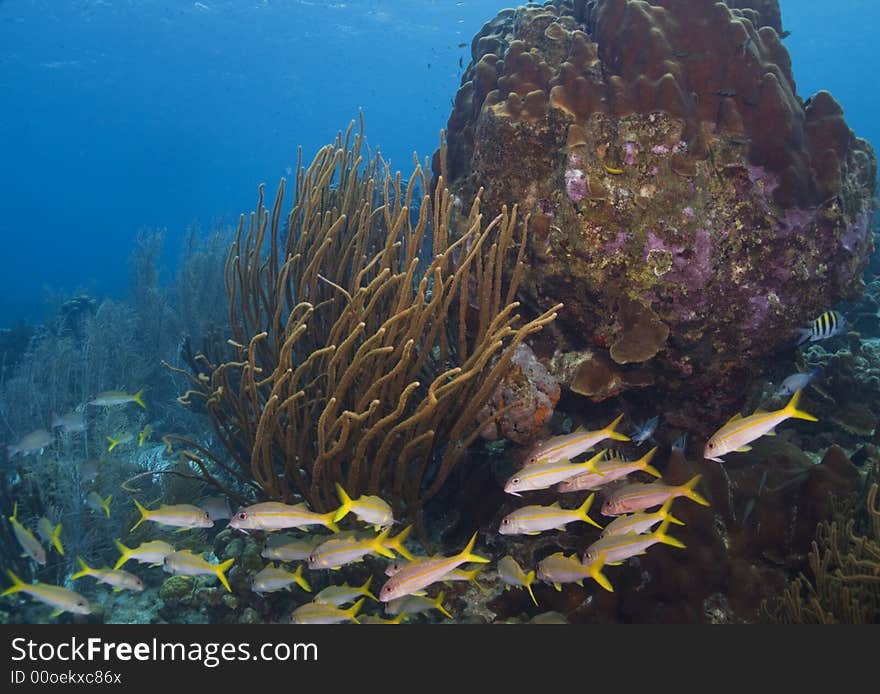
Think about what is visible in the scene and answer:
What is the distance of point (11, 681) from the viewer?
331 cm

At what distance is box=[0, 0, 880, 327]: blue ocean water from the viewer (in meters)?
39.6

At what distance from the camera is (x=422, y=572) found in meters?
2.94

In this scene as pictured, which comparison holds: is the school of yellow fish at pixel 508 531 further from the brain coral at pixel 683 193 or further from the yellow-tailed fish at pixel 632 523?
the brain coral at pixel 683 193

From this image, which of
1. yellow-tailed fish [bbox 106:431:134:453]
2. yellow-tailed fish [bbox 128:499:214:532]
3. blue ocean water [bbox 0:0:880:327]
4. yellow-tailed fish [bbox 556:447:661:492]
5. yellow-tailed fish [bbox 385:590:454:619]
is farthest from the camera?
blue ocean water [bbox 0:0:880:327]

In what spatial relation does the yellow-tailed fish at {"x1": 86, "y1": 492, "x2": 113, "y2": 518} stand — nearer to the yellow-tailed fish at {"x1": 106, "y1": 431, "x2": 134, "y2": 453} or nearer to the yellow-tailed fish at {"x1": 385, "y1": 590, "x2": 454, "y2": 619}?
the yellow-tailed fish at {"x1": 106, "y1": 431, "x2": 134, "y2": 453}

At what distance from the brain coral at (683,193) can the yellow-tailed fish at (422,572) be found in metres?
2.24

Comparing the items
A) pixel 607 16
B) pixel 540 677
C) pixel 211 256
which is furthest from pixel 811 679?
pixel 211 256

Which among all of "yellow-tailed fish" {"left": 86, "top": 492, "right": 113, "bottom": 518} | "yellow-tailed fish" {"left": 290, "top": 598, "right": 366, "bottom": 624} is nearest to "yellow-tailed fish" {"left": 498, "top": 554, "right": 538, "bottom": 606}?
"yellow-tailed fish" {"left": 290, "top": 598, "right": 366, "bottom": 624}

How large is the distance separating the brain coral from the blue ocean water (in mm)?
8586

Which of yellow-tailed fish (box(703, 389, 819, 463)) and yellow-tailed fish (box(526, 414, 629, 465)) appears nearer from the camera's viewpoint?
yellow-tailed fish (box(703, 389, 819, 463))

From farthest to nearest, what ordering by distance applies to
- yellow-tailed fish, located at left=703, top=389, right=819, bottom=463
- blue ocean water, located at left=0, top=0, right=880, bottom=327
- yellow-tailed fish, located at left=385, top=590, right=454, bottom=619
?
blue ocean water, located at left=0, top=0, right=880, bottom=327
yellow-tailed fish, located at left=385, top=590, right=454, bottom=619
yellow-tailed fish, located at left=703, top=389, right=819, bottom=463

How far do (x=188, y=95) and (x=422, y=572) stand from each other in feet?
221

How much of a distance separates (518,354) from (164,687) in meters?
3.45

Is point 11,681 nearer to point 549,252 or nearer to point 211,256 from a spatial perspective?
point 549,252
